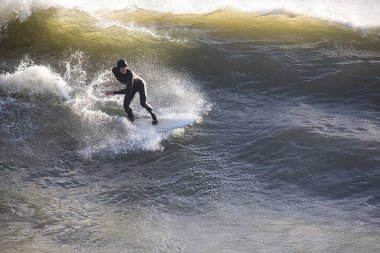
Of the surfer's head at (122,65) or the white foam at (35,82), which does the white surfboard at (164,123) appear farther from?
the white foam at (35,82)

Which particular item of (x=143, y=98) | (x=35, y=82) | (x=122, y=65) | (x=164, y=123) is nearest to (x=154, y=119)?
(x=164, y=123)

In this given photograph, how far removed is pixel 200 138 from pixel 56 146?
9.97 ft

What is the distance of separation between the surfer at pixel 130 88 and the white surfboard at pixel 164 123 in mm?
131

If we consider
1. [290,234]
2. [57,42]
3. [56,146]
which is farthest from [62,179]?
[57,42]

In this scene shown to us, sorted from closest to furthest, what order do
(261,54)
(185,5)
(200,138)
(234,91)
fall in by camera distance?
(200,138) < (234,91) < (261,54) < (185,5)

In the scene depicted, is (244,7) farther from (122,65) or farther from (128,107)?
(122,65)

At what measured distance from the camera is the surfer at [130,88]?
9977mm

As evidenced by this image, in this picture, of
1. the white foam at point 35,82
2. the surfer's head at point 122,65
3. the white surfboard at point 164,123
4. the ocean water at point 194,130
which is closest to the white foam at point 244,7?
the ocean water at point 194,130

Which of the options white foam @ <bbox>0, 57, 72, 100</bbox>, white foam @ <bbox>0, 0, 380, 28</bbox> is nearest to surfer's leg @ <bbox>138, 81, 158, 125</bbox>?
white foam @ <bbox>0, 57, 72, 100</bbox>

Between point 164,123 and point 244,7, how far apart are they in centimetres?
827

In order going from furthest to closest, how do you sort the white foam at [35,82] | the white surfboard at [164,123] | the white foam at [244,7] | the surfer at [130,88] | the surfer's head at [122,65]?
the white foam at [244,7], the white foam at [35,82], the white surfboard at [164,123], the surfer at [130,88], the surfer's head at [122,65]

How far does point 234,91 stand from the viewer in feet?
41.1

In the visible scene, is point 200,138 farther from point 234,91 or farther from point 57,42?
point 57,42

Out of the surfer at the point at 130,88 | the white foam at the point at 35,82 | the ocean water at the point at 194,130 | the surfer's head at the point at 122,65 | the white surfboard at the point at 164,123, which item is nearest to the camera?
the ocean water at the point at 194,130
